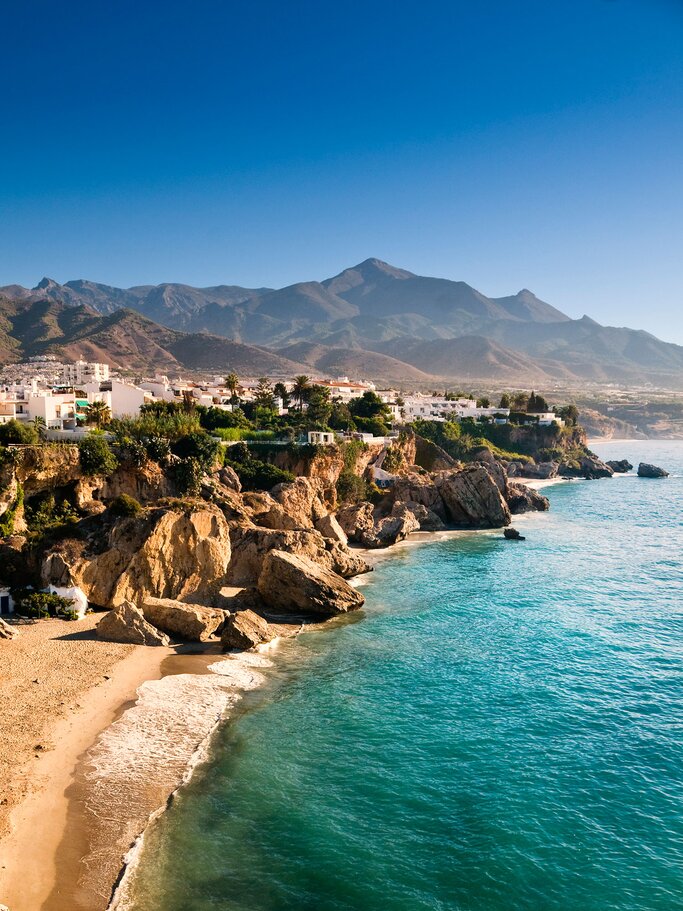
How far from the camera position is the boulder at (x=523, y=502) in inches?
3034

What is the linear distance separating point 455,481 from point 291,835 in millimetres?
51245

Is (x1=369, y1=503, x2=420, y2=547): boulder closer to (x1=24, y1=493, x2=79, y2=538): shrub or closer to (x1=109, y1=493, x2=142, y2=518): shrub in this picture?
(x1=109, y1=493, x2=142, y2=518): shrub

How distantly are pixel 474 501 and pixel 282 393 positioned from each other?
35.5m

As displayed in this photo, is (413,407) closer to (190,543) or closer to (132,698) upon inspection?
(190,543)

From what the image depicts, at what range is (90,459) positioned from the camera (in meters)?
41.8

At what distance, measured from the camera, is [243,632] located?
3256cm

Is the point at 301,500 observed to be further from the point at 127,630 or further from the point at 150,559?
the point at 127,630

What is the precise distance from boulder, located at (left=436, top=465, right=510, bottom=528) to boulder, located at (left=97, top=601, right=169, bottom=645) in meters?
40.3

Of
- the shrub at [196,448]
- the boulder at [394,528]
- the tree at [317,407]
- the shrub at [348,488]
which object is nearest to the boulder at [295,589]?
the shrub at [196,448]

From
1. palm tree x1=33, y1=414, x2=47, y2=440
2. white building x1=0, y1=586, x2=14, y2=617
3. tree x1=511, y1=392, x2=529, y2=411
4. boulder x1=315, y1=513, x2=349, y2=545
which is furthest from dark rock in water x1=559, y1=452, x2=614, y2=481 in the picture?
white building x1=0, y1=586, x2=14, y2=617

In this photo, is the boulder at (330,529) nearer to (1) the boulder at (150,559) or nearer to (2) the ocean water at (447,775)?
(2) the ocean water at (447,775)

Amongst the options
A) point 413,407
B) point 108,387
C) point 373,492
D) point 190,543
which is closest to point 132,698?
point 190,543

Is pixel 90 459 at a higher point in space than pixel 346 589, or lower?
higher

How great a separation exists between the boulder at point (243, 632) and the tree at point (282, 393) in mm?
60729
